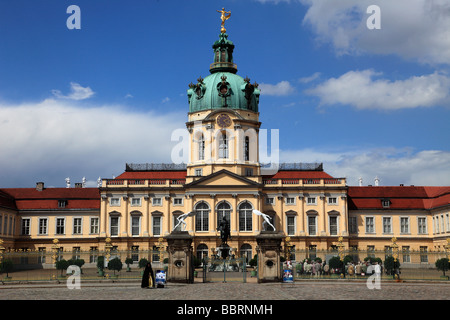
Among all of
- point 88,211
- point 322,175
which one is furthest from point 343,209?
point 88,211

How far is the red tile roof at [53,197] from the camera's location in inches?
2987

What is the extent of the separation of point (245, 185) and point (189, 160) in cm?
926

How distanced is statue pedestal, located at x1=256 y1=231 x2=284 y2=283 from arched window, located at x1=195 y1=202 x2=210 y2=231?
37.2 meters

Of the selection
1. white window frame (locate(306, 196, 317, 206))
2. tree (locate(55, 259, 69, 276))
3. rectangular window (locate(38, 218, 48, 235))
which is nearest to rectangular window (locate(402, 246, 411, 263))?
white window frame (locate(306, 196, 317, 206))

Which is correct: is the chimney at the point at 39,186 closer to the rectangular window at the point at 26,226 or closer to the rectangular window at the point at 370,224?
the rectangular window at the point at 26,226

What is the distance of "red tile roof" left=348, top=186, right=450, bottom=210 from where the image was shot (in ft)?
249

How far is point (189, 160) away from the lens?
249ft

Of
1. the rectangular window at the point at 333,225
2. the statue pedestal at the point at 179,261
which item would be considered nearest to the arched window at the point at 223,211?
the rectangular window at the point at 333,225

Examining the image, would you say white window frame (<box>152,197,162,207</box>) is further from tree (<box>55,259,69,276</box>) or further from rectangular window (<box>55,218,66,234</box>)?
tree (<box>55,259,69,276</box>)

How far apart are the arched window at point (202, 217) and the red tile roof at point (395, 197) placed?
19.8 m

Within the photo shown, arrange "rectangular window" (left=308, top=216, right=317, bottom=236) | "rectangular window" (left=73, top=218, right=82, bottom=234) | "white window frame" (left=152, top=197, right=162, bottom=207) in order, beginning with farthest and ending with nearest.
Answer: "rectangular window" (left=73, top=218, right=82, bottom=234) < "white window frame" (left=152, top=197, right=162, bottom=207) < "rectangular window" (left=308, top=216, right=317, bottom=236)

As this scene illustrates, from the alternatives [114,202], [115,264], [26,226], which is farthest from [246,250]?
[115,264]

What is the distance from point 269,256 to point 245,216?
122 ft
